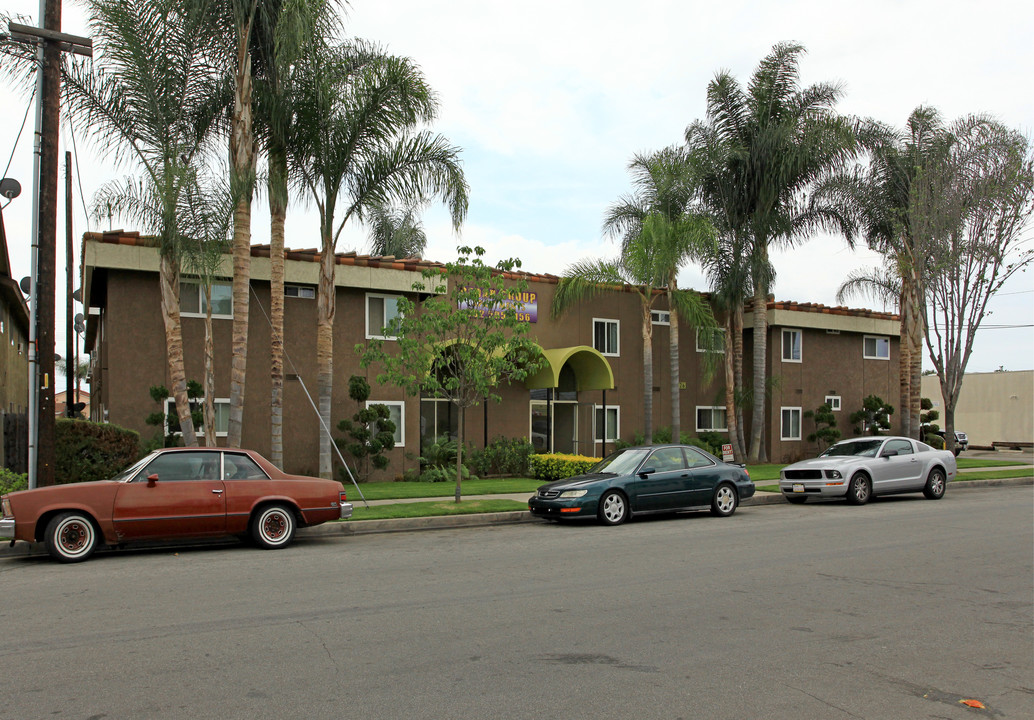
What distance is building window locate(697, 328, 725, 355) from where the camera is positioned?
86.5 feet

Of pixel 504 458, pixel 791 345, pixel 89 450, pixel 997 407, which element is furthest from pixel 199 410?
pixel 997 407

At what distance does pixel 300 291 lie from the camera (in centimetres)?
2120

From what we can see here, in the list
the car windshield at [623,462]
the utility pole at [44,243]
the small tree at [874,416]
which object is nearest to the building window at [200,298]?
the utility pole at [44,243]

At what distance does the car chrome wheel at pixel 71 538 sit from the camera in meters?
10.4

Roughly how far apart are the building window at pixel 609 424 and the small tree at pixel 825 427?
7909 millimetres

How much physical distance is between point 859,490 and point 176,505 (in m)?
13.4

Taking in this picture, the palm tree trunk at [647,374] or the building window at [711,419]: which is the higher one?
the palm tree trunk at [647,374]

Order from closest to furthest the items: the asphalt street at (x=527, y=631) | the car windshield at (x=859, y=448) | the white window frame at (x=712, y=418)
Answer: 1. the asphalt street at (x=527, y=631)
2. the car windshield at (x=859, y=448)
3. the white window frame at (x=712, y=418)

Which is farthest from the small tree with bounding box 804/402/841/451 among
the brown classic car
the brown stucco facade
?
the brown classic car

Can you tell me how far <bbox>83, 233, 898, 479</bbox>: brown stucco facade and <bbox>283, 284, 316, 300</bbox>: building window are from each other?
0.04m

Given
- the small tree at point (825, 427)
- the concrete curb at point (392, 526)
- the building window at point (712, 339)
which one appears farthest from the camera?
the small tree at point (825, 427)

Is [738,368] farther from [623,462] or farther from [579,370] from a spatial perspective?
[623,462]

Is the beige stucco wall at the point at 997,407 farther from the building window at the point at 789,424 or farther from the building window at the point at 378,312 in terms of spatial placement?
the building window at the point at 378,312

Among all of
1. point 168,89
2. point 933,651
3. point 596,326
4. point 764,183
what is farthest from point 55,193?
point 764,183
